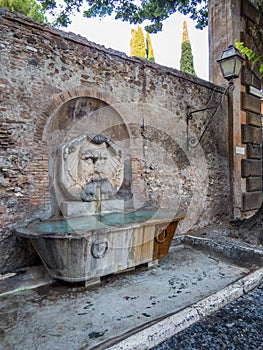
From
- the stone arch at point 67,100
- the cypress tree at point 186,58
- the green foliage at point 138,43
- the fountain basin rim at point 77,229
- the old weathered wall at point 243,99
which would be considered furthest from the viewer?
the green foliage at point 138,43

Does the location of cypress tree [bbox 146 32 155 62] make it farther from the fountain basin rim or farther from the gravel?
the gravel

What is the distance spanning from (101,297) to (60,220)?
1246 millimetres

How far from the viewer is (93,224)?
3.48 m

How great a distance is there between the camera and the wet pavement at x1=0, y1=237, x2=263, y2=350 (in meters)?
2.20

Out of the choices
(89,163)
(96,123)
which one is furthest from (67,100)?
(89,163)

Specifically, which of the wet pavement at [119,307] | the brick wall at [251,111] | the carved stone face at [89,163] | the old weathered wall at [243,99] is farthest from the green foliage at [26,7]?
the wet pavement at [119,307]

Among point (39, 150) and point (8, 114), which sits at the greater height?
point (8, 114)

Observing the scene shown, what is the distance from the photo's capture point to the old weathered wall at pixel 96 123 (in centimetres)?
366

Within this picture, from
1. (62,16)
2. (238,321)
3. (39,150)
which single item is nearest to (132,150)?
(39,150)

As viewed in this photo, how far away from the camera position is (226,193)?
6.78 meters

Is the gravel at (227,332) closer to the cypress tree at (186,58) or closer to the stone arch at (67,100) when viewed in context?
the stone arch at (67,100)

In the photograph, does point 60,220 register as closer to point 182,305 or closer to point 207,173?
point 182,305

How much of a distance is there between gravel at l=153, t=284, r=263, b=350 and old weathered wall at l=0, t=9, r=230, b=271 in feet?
7.68

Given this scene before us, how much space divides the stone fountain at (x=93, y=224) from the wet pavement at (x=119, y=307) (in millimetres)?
224
